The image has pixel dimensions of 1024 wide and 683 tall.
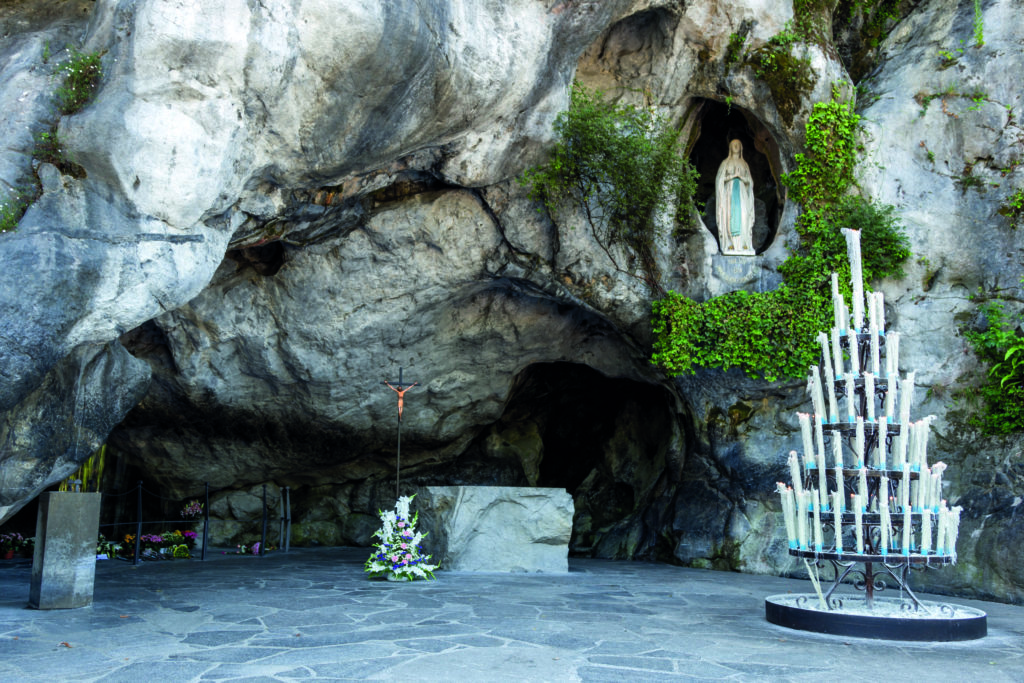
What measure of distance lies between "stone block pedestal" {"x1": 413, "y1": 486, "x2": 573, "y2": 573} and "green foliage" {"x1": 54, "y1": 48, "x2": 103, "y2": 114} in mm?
5477

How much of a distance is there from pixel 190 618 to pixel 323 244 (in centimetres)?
535

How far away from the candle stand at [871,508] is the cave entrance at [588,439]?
6.79 meters

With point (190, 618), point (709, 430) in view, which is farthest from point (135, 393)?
point (709, 430)

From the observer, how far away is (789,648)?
5.48 meters

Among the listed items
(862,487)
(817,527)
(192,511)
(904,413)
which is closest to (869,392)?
(904,413)

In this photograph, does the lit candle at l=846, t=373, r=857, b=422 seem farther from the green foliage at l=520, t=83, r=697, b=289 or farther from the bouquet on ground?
the green foliage at l=520, t=83, r=697, b=289

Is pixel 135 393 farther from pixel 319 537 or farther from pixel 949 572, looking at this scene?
pixel 949 572

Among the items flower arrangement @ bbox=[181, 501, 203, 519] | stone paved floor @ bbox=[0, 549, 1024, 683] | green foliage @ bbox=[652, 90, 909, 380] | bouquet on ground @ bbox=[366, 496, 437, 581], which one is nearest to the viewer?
stone paved floor @ bbox=[0, 549, 1024, 683]

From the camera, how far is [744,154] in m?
12.6

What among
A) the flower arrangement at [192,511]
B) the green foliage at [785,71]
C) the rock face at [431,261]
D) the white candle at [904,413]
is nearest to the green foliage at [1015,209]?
the rock face at [431,261]

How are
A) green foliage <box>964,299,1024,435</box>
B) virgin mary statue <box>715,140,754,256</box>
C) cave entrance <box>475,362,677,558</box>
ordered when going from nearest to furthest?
green foliage <box>964,299,1024,435</box> < virgin mary statue <box>715,140,754,256</box> < cave entrance <box>475,362,677,558</box>

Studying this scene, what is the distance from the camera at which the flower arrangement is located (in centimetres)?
1360

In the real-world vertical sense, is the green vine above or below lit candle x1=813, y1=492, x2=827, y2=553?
above

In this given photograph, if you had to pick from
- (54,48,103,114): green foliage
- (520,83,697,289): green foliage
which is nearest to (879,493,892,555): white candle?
(520,83,697,289): green foliage
